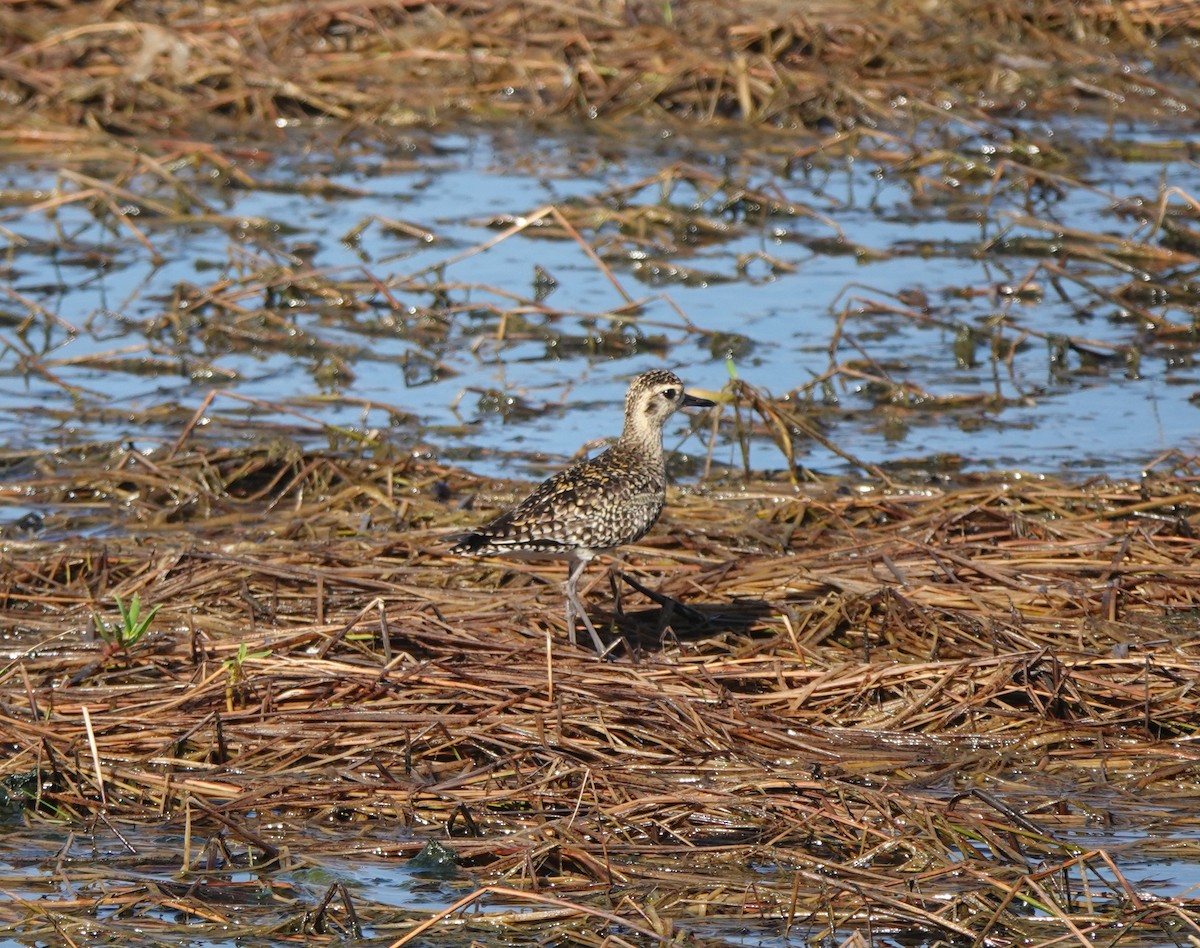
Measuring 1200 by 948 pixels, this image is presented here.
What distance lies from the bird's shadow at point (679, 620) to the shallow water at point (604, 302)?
6.71 feet

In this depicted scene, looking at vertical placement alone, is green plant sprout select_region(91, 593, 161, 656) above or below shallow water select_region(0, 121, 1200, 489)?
above

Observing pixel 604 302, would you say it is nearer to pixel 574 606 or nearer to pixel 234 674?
pixel 574 606

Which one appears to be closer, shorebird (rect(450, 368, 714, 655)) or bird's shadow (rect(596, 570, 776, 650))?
shorebird (rect(450, 368, 714, 655))

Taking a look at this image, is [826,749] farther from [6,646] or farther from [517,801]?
[6,646]

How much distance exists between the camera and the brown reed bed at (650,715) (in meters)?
4.93

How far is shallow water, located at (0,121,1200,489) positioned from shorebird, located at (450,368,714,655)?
82.9 inches

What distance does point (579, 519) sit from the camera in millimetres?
6527

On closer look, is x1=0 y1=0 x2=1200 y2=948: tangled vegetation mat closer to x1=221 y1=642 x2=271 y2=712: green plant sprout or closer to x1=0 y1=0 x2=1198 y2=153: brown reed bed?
x1=221 y1=642 x2=271 y2=712: green plant sprout

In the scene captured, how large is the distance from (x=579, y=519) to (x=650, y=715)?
2.82 feet

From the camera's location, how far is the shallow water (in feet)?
31.2

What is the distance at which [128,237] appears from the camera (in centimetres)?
1285

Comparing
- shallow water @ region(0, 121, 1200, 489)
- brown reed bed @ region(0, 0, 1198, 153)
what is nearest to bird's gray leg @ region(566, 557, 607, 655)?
shallow water @ region(0, 121, 1200, 489)

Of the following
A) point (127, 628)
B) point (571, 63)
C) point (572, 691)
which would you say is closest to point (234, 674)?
point (127, 628)

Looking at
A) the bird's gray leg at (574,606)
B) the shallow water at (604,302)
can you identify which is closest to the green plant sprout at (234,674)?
the bird's gray leg at (574,606)
